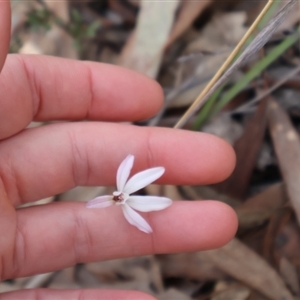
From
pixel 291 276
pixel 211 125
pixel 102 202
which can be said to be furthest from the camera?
pixel 211 125

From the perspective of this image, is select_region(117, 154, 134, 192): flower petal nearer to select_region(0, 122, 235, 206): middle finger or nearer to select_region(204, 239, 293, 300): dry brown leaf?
select_region(0, 122, 235, 206): middle finger

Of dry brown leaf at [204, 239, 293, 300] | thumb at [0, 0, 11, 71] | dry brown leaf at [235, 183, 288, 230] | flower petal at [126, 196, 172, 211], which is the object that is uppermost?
thumb at [0, 0, 11, 71]

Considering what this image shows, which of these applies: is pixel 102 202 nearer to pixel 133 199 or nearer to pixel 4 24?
pixel 133 199

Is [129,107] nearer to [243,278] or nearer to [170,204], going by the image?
[170,204]

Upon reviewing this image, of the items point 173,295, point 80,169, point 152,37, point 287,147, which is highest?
point 152,37

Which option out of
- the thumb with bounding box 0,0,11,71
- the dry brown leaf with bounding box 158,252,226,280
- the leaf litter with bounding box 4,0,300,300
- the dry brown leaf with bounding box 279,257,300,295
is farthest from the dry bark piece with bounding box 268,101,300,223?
the thumb with bounding box 0,0,11,71

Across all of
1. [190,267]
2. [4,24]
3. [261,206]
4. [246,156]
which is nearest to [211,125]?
[246,156]

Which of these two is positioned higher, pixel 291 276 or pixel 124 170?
pixel 124 170

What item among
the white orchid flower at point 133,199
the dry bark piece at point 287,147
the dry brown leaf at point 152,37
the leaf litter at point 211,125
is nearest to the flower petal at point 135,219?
the white orchid flower at point 133,199
